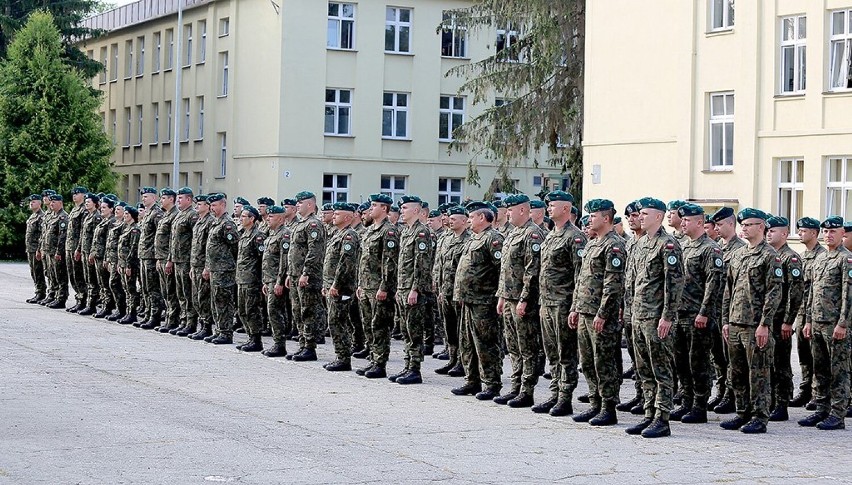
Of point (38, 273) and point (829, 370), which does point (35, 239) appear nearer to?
point (38, 273)

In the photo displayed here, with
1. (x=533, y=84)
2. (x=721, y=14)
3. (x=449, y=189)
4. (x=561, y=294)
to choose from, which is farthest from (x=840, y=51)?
(x=449, y=189)

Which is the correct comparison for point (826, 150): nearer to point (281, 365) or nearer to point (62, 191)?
point (281, 365)

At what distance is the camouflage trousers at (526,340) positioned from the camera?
1394 centimetres

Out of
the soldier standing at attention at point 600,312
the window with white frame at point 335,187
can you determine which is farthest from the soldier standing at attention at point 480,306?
the window with white frame at point 335,187

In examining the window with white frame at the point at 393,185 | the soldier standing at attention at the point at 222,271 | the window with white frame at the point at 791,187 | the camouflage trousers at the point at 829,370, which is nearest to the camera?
the camouflage trousers at the point at 829,370

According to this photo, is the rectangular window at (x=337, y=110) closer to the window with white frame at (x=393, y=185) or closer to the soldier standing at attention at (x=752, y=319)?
the window with white frame at (x=393, y=185)

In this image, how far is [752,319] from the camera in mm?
12859

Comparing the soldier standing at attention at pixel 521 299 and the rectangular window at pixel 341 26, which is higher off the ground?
the rectangular window at pixel 341 26

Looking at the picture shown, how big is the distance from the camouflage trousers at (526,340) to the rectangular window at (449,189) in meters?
37.5

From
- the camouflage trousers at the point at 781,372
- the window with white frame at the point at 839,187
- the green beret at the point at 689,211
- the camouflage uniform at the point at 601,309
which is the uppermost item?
the window with white frame at the point at 839,187

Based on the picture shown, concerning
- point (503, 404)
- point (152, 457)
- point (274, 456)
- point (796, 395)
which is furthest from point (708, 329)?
point (152, 457)

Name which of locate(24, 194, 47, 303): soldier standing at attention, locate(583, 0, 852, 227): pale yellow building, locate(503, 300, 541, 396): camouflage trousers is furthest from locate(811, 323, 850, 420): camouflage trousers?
locate(24, 194, 47, 303): soldier standing at attention

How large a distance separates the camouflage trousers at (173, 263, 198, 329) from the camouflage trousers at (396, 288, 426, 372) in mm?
5865

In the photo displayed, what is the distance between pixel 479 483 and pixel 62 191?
39808mm
